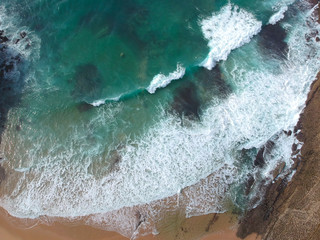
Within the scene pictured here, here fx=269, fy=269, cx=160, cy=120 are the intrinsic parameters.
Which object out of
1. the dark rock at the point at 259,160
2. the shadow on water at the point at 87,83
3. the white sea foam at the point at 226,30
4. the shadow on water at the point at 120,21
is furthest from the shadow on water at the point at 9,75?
the dark rock at the point at 259,160

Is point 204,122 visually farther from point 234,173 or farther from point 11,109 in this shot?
point 11,109

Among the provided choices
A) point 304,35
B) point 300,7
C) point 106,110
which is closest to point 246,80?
point 304,35

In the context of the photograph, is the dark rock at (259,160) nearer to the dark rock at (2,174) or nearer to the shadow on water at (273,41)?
the shadow on water at (273,41)

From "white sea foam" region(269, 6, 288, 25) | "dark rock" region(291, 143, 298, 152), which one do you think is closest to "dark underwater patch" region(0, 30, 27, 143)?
"white sea foam" region(269, 6, 288, 25)

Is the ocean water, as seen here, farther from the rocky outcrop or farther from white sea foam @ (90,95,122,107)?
the rocky outcrop

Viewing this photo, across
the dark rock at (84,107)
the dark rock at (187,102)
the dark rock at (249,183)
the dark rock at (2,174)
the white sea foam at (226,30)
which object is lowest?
the dark rock at (2,174)

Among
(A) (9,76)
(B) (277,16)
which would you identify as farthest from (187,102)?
(A) (9,76)
